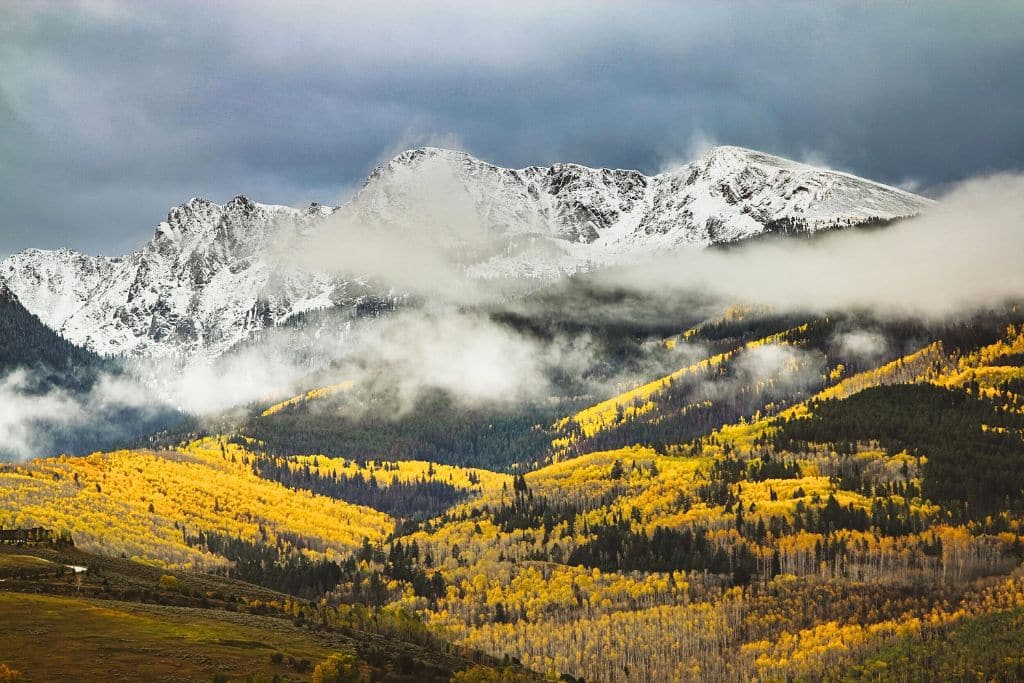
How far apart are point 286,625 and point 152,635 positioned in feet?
99.1

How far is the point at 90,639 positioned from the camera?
126438 millimetres

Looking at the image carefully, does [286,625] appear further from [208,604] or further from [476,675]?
[476,675]

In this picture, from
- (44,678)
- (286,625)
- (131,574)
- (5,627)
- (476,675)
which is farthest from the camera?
(131,574)

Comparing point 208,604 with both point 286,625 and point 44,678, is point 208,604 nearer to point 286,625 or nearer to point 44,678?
point 286,625

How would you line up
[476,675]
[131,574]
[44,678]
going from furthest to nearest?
[131,574] < [476,675] < [44,678]

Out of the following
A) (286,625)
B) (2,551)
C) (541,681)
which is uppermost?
(2,551)

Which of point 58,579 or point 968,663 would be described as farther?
point 968,663

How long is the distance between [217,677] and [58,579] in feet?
193

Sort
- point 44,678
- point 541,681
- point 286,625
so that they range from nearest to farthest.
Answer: point 44,678 → point 286,625 → point 541,681

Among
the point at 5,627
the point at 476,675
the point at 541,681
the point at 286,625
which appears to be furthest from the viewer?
the point at 541,681

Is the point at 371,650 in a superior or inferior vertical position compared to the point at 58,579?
inferior

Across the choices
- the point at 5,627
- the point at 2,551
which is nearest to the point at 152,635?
the point at 5,627

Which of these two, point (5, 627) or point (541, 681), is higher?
point (5, 627)

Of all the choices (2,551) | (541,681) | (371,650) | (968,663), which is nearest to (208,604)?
(371,650)
